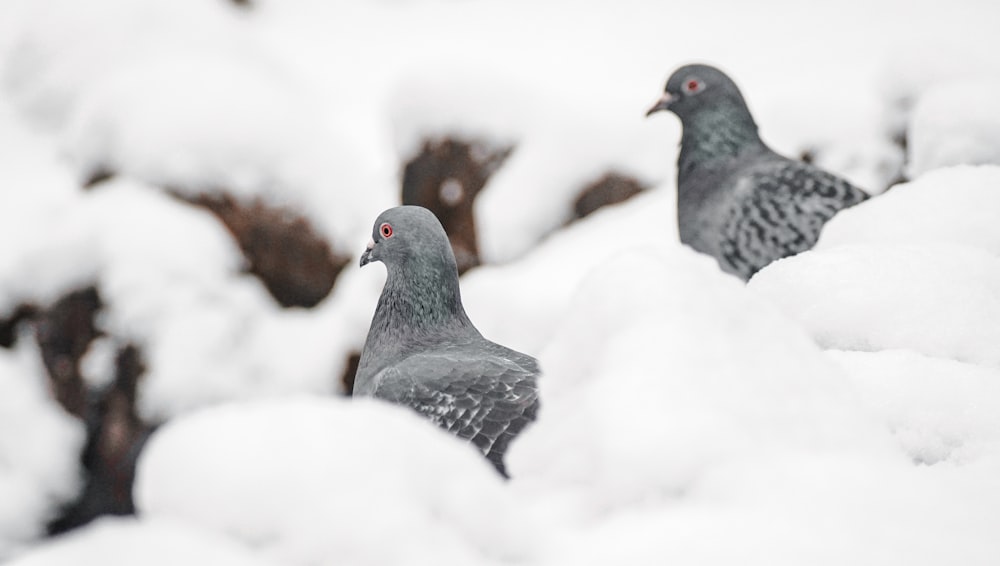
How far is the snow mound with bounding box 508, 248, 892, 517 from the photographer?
1.55m

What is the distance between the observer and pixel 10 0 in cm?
1048

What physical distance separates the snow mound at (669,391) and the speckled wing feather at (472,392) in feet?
4.26

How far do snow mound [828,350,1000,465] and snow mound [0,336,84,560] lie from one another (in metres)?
5.82

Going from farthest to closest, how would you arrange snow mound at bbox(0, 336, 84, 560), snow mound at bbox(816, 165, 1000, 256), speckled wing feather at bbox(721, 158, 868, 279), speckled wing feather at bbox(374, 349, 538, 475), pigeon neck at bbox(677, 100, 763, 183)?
snow mound at bbox(0, 336, 84, 560), pigeon neck at bbox(677, 100, 763, 183), speckled wing feather at bbox(721, 158, 868, 279), speckled wing feather at bbox(374, 349, 538, 475), snow mound at bbox(816, 165, 1000, 256)

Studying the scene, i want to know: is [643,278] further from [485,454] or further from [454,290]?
[454,290]

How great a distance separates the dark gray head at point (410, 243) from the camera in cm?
399

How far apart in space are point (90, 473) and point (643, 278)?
20.3 feet

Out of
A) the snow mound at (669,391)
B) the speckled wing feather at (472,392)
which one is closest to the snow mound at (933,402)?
the snow mound at (669,391)

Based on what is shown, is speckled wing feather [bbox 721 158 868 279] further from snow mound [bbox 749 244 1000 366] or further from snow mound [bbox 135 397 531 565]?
snow mound [bbox 135 397 531 565]

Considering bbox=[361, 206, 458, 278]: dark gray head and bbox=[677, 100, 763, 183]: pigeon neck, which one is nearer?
bbox=[361, 206, 458, 278]: dark gray head

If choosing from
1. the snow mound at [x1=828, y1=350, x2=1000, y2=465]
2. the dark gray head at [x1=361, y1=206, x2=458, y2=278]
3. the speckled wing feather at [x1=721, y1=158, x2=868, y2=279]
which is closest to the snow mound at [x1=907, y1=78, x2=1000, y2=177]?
the speckled wing feather at [x1=721, y1=158, x2=868, y2=279]

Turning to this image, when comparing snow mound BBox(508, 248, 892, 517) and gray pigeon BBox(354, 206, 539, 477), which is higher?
gray pigeon BBox(354, 206, 539, 477)

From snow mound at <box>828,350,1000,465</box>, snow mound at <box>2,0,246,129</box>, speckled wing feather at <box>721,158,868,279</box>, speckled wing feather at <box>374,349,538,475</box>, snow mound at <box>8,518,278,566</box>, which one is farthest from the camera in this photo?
snow mound at <box>2,0,246,129</box>

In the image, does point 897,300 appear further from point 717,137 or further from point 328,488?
point 717,137
